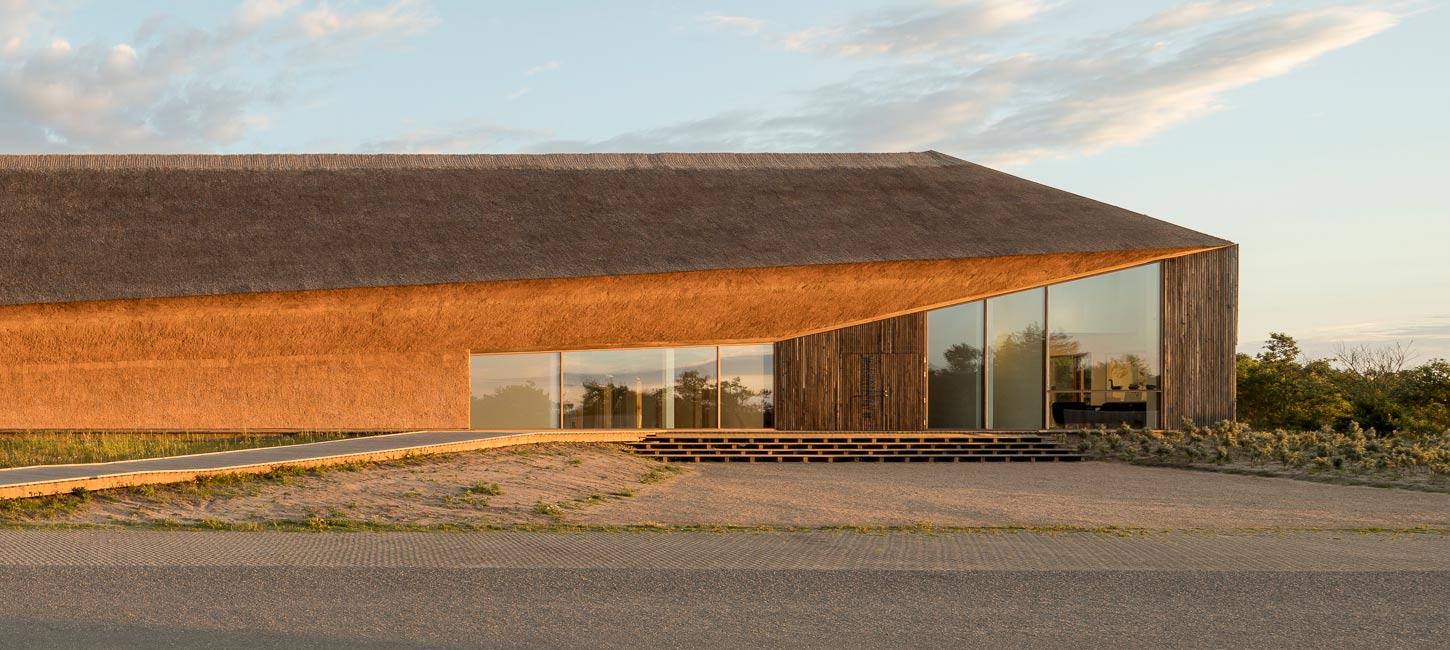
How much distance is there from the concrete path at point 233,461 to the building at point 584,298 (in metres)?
2.28

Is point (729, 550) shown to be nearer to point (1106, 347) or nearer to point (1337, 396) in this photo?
point (1106, 347)

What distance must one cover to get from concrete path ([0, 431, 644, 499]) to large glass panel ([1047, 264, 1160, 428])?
8.90 m

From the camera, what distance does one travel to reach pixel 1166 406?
19.7 metres

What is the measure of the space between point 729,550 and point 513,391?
1203cm

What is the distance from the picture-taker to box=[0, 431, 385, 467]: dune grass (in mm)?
12625

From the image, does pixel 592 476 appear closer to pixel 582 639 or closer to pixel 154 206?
pixel 582 639

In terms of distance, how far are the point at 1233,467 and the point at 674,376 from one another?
8.90m

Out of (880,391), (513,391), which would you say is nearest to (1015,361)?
(880,391)

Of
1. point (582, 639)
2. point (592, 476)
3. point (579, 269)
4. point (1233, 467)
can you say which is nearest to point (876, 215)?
point (579, 269)

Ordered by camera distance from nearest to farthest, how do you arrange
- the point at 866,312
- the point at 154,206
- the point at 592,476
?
the point at 592,476 → the point at 154,206 → the point at 866,312

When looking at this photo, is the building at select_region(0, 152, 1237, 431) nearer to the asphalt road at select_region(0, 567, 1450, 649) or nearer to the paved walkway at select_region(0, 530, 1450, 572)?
the paved walkway at select_region(0, 530, 1450, 572)

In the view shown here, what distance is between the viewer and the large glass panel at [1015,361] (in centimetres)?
1978

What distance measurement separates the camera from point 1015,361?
65.3 ft

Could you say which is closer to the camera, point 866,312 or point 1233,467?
point 1233,467
